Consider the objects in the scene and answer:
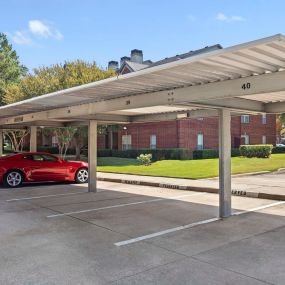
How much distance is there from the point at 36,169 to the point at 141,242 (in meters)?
9.45

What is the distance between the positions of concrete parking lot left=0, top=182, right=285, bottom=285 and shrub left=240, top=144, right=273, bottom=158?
1768 cm

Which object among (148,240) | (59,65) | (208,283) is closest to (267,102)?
(148,240)

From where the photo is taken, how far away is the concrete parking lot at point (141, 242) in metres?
4.81

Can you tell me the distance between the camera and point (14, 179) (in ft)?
47.3

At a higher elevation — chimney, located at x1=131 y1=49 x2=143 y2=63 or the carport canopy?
chimney, located at x1=131 y1=49 x2=143 y2=63

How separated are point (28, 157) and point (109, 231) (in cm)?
869

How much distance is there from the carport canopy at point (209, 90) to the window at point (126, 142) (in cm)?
2449

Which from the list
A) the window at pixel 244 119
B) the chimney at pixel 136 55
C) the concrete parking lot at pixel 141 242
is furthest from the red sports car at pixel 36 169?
the chimney at pixel 136 55

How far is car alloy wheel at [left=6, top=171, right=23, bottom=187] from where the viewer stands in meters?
14.3

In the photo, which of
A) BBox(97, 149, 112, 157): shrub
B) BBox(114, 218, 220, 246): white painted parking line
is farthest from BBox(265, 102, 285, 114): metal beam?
BBox(97, 149, 112, 157): shrub

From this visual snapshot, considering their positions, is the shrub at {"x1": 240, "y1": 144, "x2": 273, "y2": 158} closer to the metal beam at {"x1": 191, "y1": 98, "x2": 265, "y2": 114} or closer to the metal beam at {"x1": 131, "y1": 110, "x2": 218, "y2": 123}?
the metal beam at {"x1": 131, "y1": 110, "x2": 218, "y2": 123}

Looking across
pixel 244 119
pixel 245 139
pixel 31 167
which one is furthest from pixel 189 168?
pixel 244 119

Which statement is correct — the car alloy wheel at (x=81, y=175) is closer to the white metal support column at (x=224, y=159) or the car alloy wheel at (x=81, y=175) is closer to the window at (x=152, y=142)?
the white metal support column at (x=224, y=159)

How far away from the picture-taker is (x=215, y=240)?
21.1 feet
